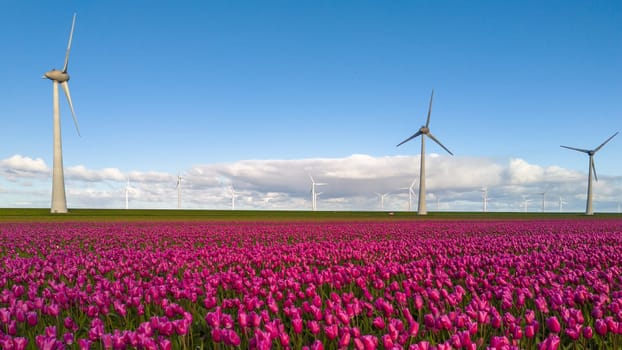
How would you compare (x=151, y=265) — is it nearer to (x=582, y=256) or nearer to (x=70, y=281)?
(x=70, y=281)

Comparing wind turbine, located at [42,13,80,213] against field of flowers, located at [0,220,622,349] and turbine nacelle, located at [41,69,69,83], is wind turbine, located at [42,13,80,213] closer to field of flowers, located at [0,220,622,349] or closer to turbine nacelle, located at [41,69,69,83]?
turbine nacelle, located at [41,69,69,83]

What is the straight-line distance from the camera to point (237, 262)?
42.0ft

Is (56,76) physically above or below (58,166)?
above

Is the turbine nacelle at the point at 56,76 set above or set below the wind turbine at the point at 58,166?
above


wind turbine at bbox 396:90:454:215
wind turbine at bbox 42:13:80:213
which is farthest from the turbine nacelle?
wind turbine at bbox 396:90:454:215

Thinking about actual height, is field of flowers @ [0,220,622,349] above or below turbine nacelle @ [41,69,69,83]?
below

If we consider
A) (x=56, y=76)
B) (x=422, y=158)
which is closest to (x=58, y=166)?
(x=56, y=76)

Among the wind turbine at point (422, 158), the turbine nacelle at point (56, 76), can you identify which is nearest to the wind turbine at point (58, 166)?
the turbine nacelle at point (56, 76)

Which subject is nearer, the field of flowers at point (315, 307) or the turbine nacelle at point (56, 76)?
the field of flowers at point (315, 307)

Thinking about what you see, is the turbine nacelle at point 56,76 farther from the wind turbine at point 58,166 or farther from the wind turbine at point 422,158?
the wind turbine at point 422,158

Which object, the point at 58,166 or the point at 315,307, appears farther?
the point at 58,166

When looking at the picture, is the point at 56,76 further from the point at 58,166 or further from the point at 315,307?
the point at 315,307

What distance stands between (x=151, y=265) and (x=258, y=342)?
8.86 meters

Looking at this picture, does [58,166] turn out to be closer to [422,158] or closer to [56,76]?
[56,76]
